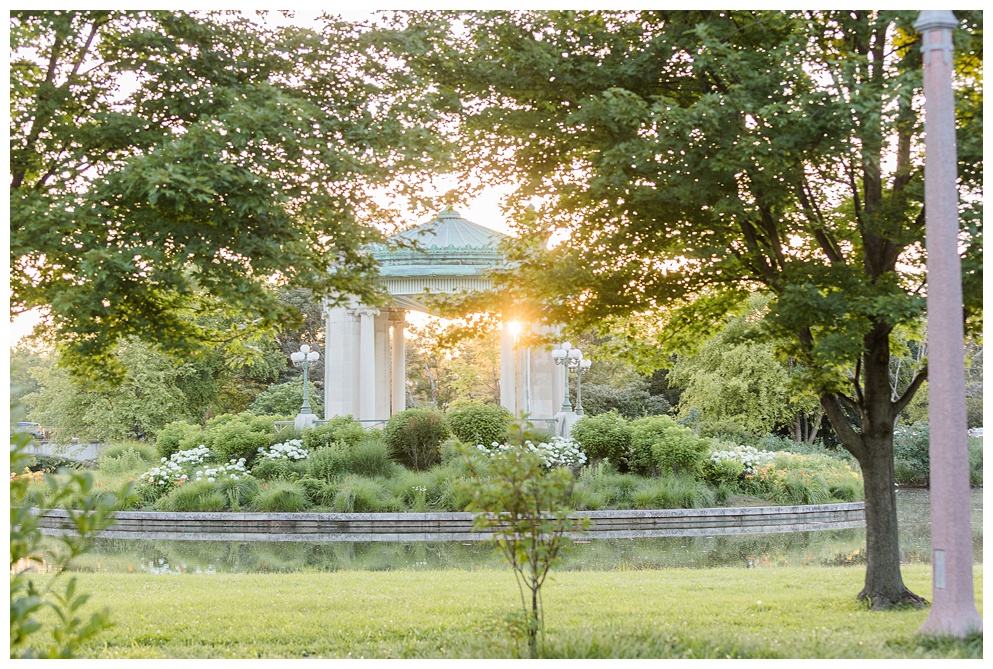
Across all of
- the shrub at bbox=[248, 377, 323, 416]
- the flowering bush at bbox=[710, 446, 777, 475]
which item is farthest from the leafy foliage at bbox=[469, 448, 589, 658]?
the shrub at bbox=[248, 377, 323, 416]

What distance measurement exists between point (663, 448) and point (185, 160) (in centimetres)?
1321

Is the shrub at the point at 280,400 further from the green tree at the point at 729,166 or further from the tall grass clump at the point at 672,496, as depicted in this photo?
the green tree at the point at 729,166

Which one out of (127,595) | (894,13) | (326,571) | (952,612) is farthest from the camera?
(326,571)

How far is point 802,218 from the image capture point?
316 inches

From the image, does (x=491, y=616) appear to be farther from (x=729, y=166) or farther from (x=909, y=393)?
(x=909, y=393)

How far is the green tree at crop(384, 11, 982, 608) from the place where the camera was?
259 inches

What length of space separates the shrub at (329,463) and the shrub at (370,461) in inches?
5.6

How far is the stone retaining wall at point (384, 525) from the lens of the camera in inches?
590

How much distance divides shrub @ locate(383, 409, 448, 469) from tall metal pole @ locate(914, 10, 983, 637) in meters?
14.0

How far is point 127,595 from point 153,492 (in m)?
8.93

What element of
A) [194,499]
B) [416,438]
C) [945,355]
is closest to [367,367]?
[416,438]

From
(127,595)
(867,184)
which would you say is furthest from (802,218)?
(127,595)

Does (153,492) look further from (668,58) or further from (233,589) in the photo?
(668,58)

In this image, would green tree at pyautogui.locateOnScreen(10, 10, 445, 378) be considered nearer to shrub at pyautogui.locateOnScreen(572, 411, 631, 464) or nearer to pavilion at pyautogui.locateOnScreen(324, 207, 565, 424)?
shrub at pyautogui.locateOnScreen(572, 411, 631, 464)
